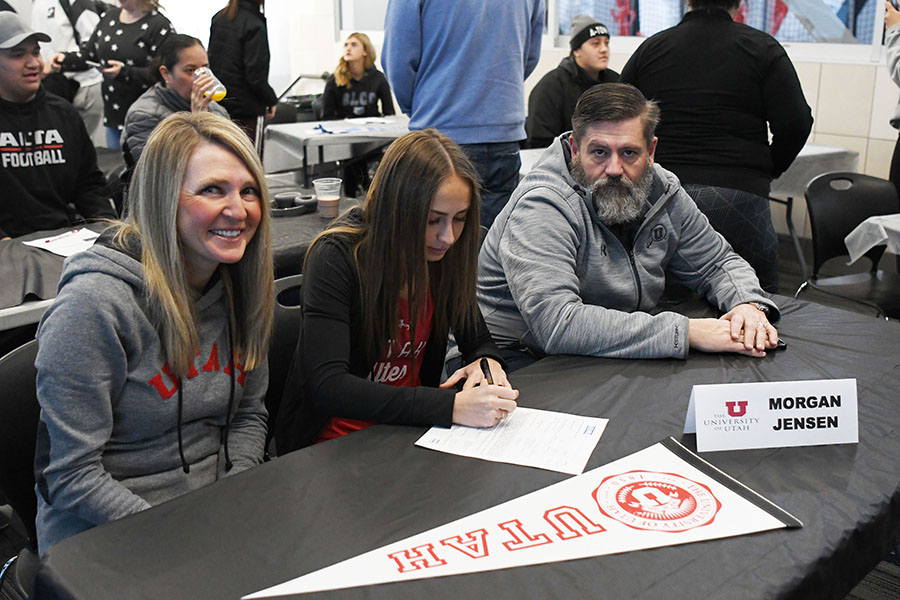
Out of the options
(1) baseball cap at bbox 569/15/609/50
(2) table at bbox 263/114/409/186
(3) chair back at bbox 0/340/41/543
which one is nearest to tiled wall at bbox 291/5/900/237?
(1) baseball cap at bbox 569/15/609/50

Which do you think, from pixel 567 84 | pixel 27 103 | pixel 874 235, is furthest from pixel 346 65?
pixel 874 235

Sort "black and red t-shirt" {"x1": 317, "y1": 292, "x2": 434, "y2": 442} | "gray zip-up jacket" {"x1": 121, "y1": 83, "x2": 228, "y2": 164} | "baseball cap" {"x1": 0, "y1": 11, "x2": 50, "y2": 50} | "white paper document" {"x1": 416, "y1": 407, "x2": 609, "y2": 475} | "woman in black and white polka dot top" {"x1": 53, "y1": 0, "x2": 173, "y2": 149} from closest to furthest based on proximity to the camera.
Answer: "white paper document" {"x1": 416, "y1": 407, "x2": 609, "y2": 475} < "black and red t-shirt" {"x1": 317, "y1": 292, "x2": 434, "y2": 442} < "baseball cap" {"x1": 0, "y1": 11, "x2": 50, "y2": 50} < "gray zip-up jacket" {"x1": 121, "y1": 83, "x2": 228, "y2": 164} < "woman in black and white polka dot top" {"x1": 53, "y1": 0, "x2": 173, "y2": 149}

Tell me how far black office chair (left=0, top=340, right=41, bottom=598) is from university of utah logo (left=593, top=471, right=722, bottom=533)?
35.8 inches

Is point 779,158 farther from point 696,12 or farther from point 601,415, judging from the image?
point 601,415

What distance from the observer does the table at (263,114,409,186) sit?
444 centimetres

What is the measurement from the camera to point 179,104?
11.2 ft

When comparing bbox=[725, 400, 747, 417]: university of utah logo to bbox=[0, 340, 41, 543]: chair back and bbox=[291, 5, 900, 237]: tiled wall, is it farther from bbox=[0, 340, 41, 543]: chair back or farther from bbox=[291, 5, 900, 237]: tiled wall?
bbox=[291, 5, 900, 237]: tiled wall

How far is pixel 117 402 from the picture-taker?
1.28 meters

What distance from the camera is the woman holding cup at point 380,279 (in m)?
1.47

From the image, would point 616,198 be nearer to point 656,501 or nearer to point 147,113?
point 656,501

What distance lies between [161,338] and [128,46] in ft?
12.2

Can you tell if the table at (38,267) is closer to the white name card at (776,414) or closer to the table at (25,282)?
the table at (25,282)

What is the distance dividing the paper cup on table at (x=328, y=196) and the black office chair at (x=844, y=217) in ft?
5.40

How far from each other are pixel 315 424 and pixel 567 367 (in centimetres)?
50
